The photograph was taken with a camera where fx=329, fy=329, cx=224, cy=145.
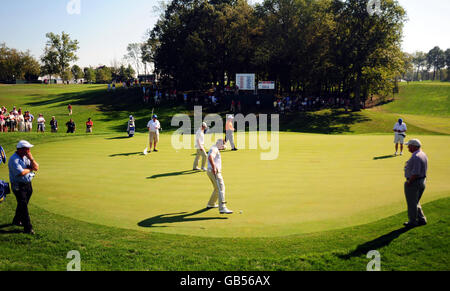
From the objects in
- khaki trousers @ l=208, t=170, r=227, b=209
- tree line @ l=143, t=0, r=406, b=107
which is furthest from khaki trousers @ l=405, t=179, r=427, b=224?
tree line @ l=143, t=0, r=406, b=107

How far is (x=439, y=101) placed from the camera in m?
84.8

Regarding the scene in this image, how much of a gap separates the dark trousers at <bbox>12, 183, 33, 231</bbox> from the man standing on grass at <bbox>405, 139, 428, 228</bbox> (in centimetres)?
1099

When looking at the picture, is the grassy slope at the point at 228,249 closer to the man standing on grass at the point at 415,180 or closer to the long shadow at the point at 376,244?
the long shadow at the point at 376,244

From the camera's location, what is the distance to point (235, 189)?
45.8ft

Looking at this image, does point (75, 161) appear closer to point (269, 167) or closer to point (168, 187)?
point (168, 187)

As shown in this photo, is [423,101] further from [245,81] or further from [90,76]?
[90,76]

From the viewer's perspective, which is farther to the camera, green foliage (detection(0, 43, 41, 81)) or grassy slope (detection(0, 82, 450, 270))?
green foliage (detection(0, 43, 41, 81))

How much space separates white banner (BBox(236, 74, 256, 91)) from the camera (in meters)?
50.6

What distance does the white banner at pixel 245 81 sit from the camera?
50.6 meters

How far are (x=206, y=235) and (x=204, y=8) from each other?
57.5 m

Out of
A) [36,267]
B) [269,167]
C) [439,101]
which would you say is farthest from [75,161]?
[439,101]

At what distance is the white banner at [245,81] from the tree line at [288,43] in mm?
5435

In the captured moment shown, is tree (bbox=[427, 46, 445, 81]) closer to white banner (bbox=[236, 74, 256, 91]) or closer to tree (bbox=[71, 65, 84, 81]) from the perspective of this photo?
white banner (bbox=[236, 74, 256, 91])

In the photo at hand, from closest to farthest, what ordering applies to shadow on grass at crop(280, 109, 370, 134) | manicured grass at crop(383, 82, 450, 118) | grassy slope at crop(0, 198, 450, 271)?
grassy slope at crop(0, 198, 450, 271) → shadow on grass at crop(280, 109, 370, 134) → manicured grass at crop(383, 82, 450, 118)
